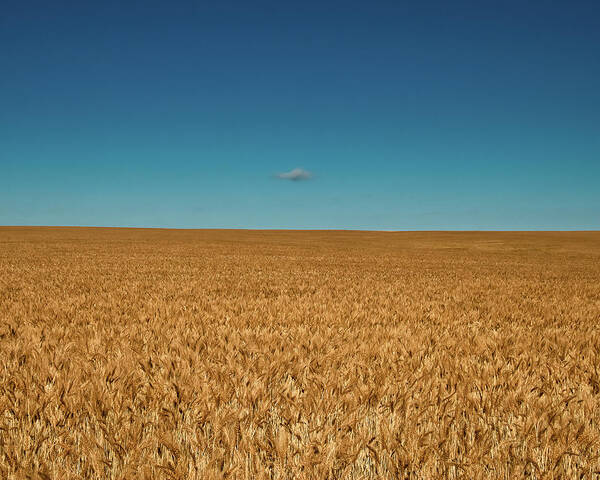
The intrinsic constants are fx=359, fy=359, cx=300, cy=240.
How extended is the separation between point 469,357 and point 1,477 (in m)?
3.86

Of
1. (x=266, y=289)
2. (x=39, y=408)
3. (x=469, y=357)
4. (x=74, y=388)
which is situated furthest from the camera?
(x=266, y=289)

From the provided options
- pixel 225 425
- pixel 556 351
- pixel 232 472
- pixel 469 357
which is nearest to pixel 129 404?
pixel 225 425

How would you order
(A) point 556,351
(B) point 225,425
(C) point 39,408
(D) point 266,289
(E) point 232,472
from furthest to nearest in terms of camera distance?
(D) point 266,289 → (A) point 556,351 → (C) point 39,408 → (B) point 225,425 → (E) point 232,472

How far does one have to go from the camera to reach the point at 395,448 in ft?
6.67

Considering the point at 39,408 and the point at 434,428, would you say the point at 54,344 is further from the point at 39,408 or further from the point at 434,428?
the point at 434,428

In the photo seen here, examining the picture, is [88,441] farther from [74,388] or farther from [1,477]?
[74,388]

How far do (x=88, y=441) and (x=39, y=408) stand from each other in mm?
763

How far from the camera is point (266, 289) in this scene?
30.7 ft

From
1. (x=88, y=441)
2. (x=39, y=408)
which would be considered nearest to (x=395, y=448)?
(x=88, y=441)

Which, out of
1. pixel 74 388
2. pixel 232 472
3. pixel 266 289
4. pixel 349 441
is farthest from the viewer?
pixel 266 289

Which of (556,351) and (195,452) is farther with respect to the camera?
(556,351)

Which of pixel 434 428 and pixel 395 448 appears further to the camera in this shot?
pixel 434 428

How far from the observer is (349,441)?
82.1 inches

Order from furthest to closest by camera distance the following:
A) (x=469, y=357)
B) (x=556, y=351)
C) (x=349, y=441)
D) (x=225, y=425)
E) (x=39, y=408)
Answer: (x=556, y=351) → (x=469, y=357) → (x=39, y=408) → (x=225, y=425) → (x=349, y=441)
